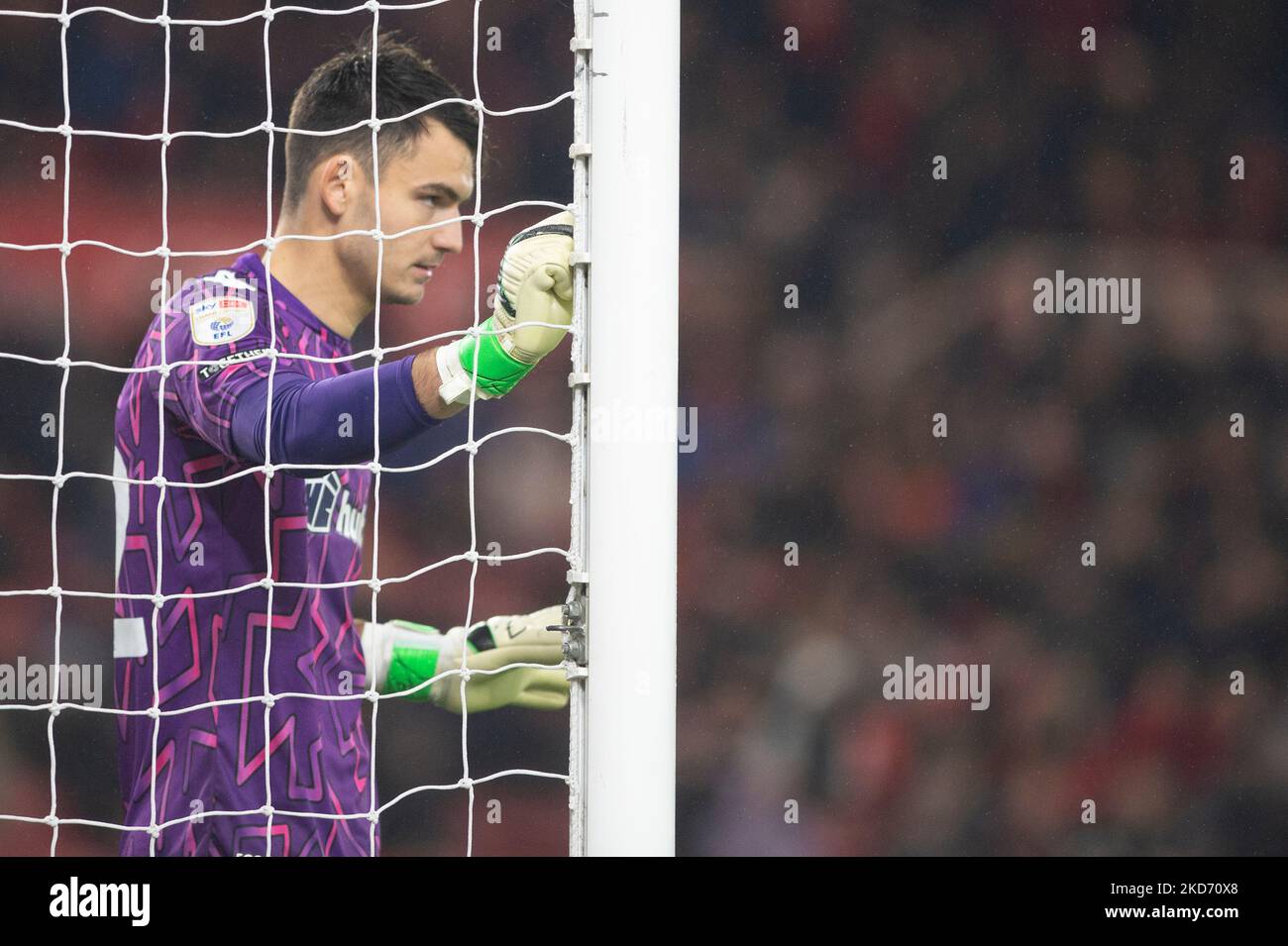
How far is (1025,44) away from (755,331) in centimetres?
102

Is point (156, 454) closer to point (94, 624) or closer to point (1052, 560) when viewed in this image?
point (94, 624)

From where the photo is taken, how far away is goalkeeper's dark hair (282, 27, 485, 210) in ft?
6.48

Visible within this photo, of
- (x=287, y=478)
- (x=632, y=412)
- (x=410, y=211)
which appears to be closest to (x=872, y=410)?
(x=410, y=211)

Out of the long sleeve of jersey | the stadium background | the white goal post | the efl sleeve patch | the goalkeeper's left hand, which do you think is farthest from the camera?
the stadium background

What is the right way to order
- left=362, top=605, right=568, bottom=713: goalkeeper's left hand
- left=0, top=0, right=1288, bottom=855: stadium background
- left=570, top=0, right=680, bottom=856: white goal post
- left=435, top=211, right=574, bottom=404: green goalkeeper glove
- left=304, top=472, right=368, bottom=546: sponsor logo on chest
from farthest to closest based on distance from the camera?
left=0, top=0, right=1288, bottom=855: stadium background < left=362, top=605, right=568, bottom=713: goalkeeper's left hand < left=304, top=472, right=368, bottom=546: sponsor logo on chest < left=435, top=211, right=574, bottom=404: green goalkeeper glove < left=570, top=0, right=680, bottom=856: white goal post

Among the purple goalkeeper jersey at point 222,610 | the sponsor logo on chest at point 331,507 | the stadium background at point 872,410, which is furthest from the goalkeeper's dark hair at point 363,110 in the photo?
the stadium background at point 872,410

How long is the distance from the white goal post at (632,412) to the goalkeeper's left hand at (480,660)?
2.51 ft

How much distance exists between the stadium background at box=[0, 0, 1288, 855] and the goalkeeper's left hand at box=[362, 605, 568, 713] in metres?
0.61

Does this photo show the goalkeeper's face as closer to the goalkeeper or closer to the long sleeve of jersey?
the goalkeeper

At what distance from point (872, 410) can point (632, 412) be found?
85.2 inches

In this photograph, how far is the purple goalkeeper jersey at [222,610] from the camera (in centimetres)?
184

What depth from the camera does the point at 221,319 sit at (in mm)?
1796

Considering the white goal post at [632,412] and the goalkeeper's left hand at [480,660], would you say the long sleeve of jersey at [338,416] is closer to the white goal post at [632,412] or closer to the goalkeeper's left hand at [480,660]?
the white goal post at [632,412]

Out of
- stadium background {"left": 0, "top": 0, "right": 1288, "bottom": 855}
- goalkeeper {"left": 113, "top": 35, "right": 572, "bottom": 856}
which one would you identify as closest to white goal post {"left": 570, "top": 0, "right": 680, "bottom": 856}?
goalkeeper {"left": 113, "top": 35, "right": 572, "bottom": 856}
